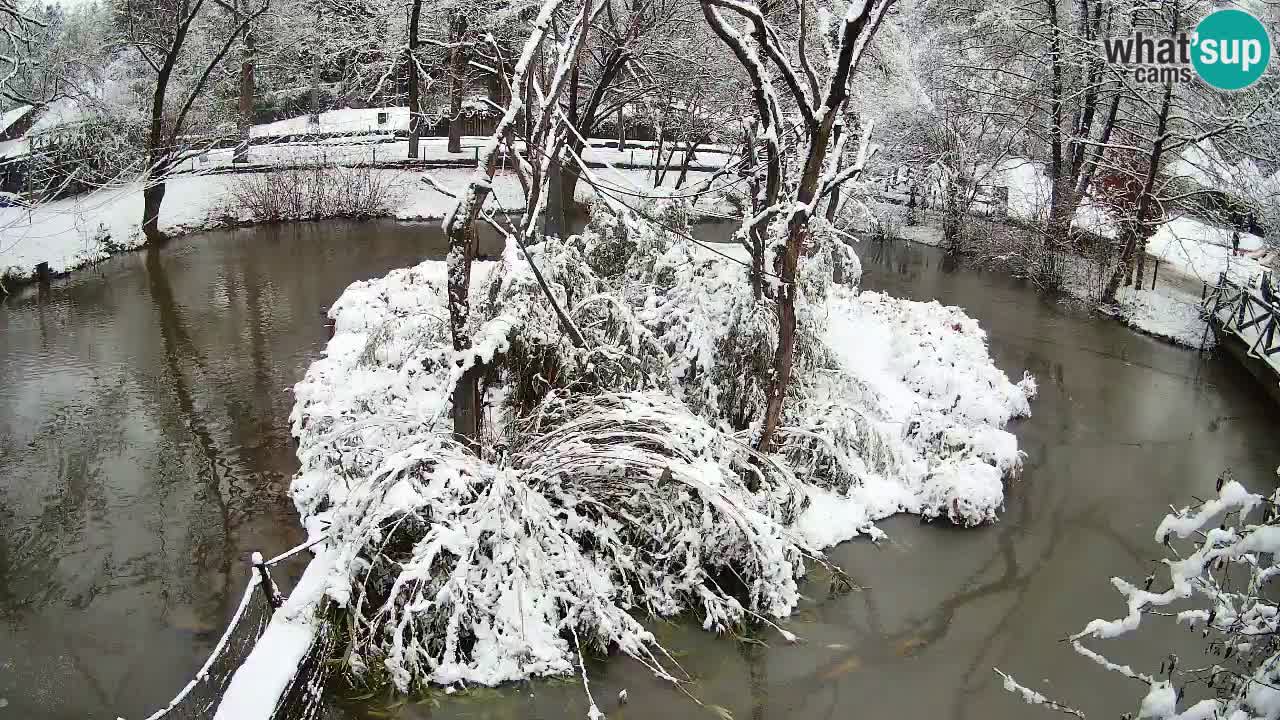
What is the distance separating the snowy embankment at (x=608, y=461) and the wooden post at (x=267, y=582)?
398mm

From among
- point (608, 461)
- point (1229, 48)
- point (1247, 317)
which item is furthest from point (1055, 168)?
point (608, 461)

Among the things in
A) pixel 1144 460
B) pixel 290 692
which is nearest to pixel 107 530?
pixel 290 692

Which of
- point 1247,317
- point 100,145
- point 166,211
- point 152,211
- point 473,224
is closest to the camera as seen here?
point 473,224

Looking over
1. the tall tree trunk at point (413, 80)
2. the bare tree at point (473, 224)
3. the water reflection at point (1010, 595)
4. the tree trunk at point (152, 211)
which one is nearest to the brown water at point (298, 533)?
the water reflection at point (1010, 595)

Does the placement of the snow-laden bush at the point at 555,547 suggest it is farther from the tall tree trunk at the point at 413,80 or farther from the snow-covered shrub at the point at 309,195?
the tall tree trunk at the point at 413,80

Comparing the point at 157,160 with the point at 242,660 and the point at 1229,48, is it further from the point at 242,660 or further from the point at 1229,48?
the point at 1229,48

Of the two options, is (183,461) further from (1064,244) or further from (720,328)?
(1064,244)

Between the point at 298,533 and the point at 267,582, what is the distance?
2844 mm

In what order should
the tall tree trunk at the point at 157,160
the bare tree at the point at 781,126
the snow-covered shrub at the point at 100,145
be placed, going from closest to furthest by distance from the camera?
the bare tree at the point at 781,126 < the snow-covered shrub at the point at 100,145 < the tall tree trunk at the point at 157,160

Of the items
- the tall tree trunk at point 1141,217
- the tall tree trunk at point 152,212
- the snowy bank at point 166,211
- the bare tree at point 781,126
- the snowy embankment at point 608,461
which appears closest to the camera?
the snowy embankment at point 608,461

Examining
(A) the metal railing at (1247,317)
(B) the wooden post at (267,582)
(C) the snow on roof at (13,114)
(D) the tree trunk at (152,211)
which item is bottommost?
(B) the wooden post at (267,582)

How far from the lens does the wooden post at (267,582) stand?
5.50m

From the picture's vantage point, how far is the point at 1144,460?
10602mm

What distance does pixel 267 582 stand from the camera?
5.81m
